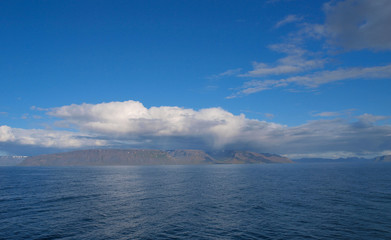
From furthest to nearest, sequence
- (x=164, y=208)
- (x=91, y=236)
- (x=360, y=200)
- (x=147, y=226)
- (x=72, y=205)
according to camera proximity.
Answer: (x=360, y=200) → (x=72, y=205) → (x=164, y=208) → (x=147, y=226) → (x=91, y=236)

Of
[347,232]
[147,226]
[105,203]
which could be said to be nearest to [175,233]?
[147,226]

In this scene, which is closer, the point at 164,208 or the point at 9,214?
the point at 9,214

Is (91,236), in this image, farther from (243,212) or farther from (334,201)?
(334,201)

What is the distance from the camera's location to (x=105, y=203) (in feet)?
233

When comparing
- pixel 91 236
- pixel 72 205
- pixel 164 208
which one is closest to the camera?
pixel 91 236

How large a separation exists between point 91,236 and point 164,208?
24.6 m

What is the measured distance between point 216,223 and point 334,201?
147 feet

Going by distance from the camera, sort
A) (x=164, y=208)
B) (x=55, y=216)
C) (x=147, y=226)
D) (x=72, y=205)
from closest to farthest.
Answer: (x=147, y=226)
(x=55, y=216)
(x=164, y=208)
(x=72, y=205)

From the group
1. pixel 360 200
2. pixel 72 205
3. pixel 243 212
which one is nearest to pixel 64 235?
pixel 72 205

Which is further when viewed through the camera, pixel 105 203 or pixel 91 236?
pixel 105 203

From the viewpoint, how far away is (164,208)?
6331 cm

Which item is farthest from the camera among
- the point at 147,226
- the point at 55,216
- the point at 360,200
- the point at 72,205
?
the point at 360,200

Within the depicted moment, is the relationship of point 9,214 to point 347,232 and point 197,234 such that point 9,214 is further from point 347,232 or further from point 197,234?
point 347,232

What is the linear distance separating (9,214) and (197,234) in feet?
162
